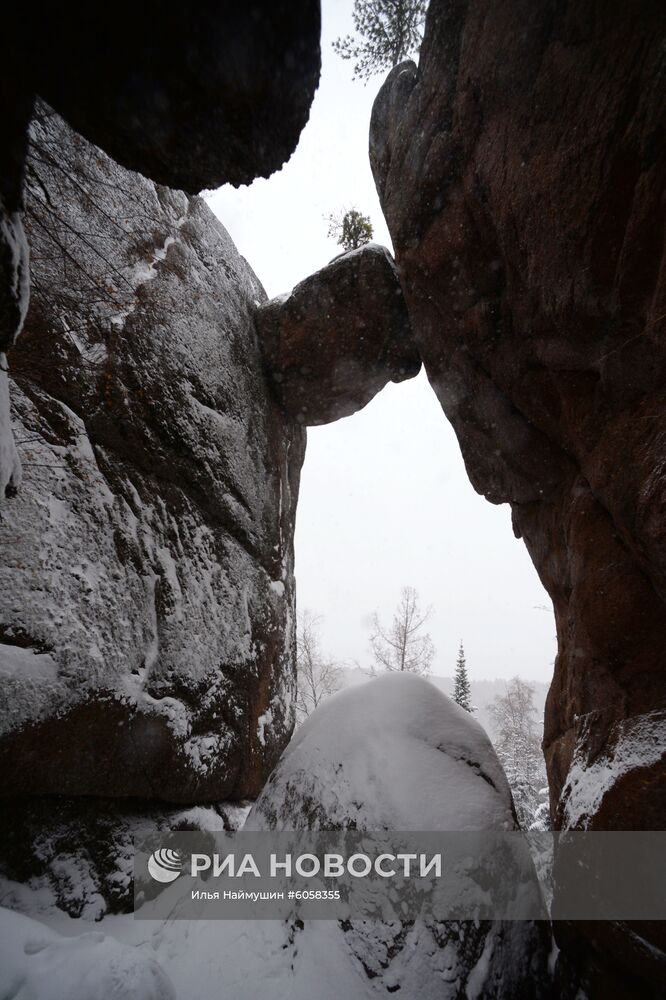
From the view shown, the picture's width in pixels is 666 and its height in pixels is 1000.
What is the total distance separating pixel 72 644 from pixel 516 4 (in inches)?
270

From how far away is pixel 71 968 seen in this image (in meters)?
2.65

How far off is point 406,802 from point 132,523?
3.94 metres

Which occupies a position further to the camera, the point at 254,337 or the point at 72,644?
the point at 254,337

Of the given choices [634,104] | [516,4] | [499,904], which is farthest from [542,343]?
[499,904]

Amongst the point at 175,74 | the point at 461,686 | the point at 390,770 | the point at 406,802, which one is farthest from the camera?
the point at 461,686

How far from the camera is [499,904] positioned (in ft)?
12.6

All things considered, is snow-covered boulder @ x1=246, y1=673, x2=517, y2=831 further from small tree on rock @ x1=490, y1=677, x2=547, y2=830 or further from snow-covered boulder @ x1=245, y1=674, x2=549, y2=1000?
small tree on rock @ x1=490, y1=677, x2=547, y2=830

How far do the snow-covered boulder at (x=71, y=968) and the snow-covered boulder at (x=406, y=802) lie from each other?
1548mm

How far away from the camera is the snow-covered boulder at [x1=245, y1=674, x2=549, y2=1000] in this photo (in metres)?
3.56

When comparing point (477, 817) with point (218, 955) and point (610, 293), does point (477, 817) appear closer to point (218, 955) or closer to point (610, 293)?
point (218, 955)

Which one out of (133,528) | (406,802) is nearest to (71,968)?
(406,802)

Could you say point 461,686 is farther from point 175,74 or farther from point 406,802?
point 175,74

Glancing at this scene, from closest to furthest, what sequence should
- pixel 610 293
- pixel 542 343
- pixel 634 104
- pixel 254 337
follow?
pixel 634 104
pixel 610 293
pixel 542 343
pixel 254 337

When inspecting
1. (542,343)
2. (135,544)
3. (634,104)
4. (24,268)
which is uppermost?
(634,104)
